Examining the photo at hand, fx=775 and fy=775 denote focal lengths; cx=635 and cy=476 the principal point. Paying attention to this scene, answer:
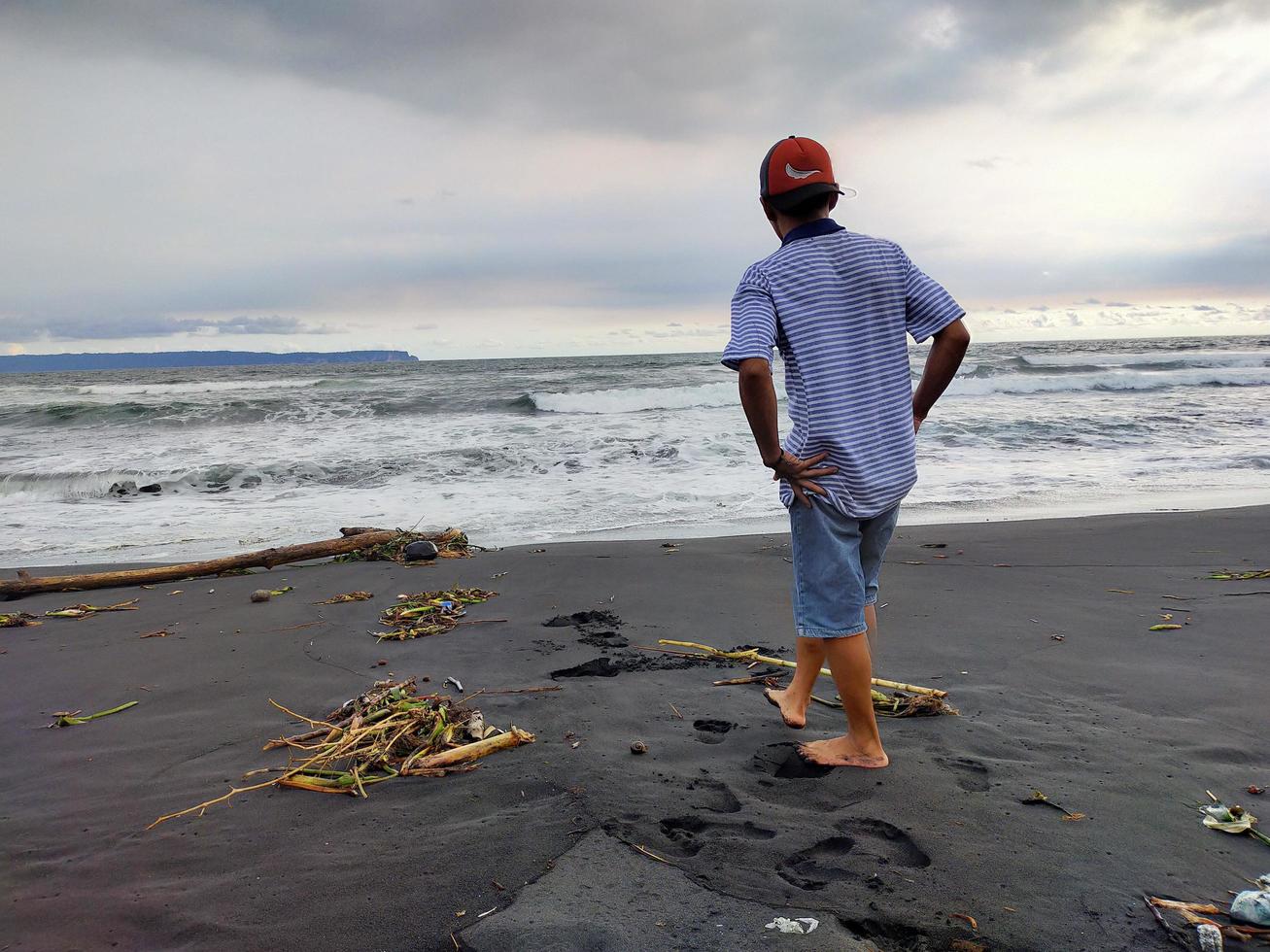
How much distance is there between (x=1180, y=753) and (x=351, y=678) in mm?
3249

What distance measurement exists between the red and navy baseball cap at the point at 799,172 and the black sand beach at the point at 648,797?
5.95ft

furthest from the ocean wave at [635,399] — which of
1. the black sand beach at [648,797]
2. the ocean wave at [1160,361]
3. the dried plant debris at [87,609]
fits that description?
the ocean wave at [1160,361]

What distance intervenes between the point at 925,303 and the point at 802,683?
1.41 meters

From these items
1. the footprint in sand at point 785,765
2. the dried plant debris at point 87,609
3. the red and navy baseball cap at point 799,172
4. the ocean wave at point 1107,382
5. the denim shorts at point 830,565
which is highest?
the red and navy baseball cap at point 799,172

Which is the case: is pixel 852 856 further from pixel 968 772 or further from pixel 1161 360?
pixel 1161 360

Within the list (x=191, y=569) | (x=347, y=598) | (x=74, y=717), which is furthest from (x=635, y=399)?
(x=74, y=717)

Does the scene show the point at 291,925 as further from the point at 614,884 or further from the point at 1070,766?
the point at 1070,766

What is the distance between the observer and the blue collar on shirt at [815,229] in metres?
2.39

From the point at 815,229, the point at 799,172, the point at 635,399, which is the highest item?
the point at 799,172

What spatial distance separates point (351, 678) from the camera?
11.6 ft

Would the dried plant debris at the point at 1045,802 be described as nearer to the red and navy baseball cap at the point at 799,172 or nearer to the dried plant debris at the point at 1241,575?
the red and navy baseball cap at the point at 799,172

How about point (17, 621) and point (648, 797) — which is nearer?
point (648, 797)

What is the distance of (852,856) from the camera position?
2006mm

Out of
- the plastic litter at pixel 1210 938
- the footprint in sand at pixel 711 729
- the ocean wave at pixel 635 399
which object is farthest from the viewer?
the ocean wave at pixel 635 399
